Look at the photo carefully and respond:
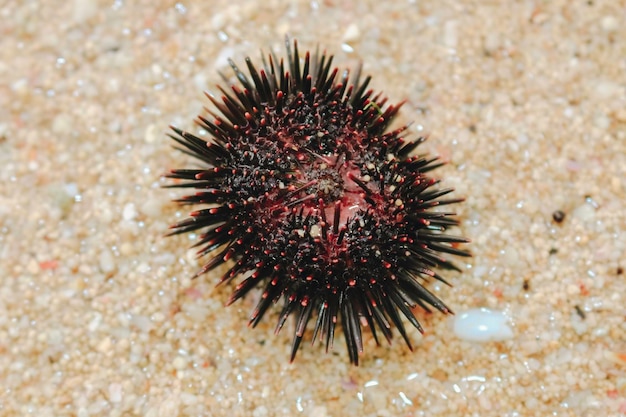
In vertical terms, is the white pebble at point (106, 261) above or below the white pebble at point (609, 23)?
below

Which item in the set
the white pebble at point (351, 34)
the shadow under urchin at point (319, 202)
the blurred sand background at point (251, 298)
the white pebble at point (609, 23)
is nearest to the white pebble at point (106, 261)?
the blurred sand background at point (251, 298)

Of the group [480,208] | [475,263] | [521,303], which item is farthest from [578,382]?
[480,208]

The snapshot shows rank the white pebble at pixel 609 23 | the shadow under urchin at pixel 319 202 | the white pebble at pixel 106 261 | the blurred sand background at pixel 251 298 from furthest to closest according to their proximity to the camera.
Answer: the white pebble at pixel 609 23
the white pebble at pixel 106 261
the blurred sand background at pixel 251 298
the shadow under urchin at pixel 319 202

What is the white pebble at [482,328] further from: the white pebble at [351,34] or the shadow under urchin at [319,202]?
the white pebble at [351,34]

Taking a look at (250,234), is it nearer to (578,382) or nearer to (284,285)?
(284,285)

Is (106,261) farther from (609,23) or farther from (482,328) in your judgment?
(609,23)

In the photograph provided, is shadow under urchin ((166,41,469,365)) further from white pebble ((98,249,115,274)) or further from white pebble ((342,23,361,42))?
white pebble ((342,23,361,42))

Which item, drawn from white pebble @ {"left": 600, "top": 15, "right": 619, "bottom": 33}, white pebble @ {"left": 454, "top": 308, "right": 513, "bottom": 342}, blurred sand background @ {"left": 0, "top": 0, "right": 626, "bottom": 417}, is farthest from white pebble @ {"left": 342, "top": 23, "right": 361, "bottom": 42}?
white pebble @ {"left": 454, "top": 308, "right": 513, "bottom": 342}

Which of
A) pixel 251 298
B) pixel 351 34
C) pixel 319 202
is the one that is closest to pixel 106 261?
pixel 251 298
